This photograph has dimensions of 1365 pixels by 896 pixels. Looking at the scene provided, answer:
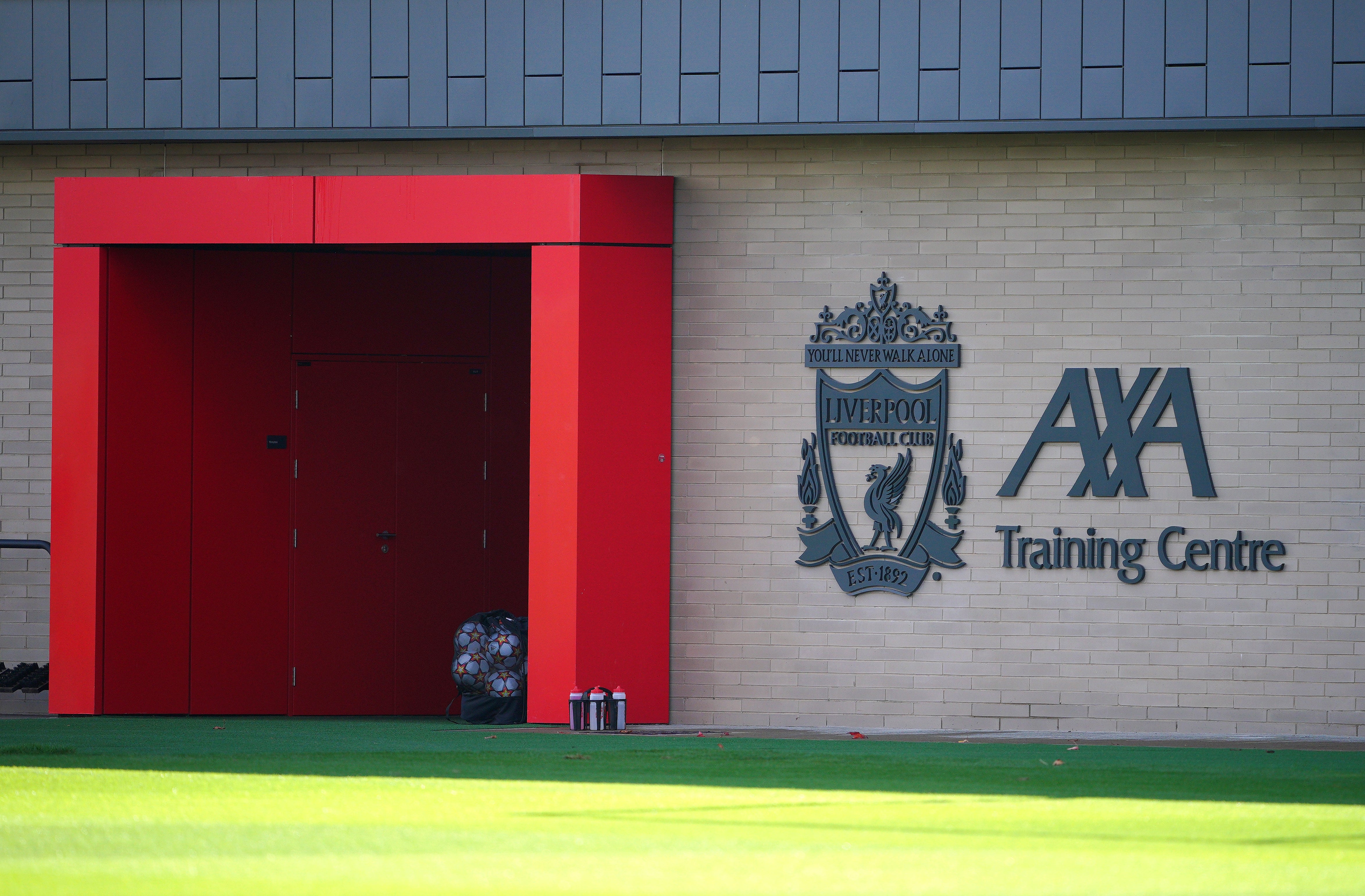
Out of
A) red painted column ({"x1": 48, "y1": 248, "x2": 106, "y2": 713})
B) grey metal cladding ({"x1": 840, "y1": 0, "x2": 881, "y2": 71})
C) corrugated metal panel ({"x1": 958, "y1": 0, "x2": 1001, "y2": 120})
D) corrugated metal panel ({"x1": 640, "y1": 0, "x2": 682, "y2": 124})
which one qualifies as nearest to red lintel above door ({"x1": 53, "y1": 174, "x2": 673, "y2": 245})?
red painted column ({"x1": 48, "y1": 248, "x2": 106, "y2": 713})

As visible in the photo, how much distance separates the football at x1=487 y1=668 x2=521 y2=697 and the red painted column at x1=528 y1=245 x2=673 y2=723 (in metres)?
0.35

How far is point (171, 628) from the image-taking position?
9992mm

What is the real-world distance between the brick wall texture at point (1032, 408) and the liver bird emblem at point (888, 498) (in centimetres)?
10

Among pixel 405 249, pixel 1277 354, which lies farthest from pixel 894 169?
pixel 405 249

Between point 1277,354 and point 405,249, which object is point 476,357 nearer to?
point 405,249

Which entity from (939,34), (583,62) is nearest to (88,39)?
(583,62)

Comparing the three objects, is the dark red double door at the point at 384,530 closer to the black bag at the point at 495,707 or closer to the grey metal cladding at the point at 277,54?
the black bag at the point at 495,707

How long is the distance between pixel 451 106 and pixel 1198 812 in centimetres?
Answer: 660

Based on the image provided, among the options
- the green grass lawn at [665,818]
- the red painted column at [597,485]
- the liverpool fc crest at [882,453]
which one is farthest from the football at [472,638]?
the liverpool fc crest at [882,453]

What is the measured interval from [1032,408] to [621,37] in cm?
385

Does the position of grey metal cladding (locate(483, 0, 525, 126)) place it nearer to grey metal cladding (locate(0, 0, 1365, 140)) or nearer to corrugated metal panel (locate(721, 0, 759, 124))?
grey metal cladding (locate(0, 0, 1365, 140))

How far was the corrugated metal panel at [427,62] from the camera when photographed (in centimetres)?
917

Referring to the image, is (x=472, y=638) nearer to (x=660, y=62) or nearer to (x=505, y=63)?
(x=505, y=63)

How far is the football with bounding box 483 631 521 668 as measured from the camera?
932cm
